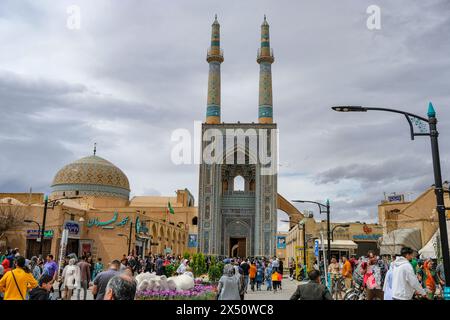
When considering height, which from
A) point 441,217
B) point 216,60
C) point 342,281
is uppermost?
point 216,60

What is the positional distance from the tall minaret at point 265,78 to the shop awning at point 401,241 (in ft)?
57.1

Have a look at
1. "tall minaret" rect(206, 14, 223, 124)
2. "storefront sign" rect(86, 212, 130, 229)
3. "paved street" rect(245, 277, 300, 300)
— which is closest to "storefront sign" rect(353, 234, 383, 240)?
"tall minaret" rect(206, 14, 223, 124)

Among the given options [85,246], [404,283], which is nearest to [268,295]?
[404,283]

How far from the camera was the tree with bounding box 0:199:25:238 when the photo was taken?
2745cm

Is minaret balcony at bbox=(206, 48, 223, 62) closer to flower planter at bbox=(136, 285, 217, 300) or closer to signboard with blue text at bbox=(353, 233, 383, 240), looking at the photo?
signboard with blue text at bbox=(353, 233, 383, 240)

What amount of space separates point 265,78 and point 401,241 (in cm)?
2136

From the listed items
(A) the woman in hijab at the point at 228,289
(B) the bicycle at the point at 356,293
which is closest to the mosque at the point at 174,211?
(B) the bicycle at the point at 356,293

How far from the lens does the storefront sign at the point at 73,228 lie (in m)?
28.8

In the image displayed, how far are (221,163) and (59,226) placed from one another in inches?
592
